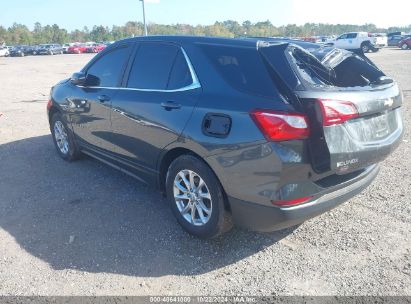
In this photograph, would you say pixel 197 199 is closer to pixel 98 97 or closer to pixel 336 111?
pixel 336 111

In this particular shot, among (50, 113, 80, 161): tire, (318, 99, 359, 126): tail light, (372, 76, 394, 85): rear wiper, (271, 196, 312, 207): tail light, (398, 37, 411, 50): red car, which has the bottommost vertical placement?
(50, 113, 80, 161): tire

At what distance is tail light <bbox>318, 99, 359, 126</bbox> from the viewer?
2.62 metres

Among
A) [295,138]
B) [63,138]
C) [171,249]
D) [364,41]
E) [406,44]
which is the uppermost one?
[364,41]

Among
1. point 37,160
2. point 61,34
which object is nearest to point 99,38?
point 61,34

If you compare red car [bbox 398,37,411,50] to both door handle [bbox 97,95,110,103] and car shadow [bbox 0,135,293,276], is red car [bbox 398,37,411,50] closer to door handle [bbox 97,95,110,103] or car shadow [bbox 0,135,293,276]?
car shadow [bbox 0,135,293,276]

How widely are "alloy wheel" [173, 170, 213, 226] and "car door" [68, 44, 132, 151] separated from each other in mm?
1324

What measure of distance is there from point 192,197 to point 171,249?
498mm

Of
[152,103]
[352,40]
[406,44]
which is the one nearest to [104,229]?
[152,103]

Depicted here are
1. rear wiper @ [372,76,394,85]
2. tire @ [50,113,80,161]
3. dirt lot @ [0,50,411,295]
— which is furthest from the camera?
tire @ [50,113,80,161]

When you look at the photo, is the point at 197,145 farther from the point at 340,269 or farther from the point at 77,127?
the point at 77,127

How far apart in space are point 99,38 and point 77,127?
91345 mm

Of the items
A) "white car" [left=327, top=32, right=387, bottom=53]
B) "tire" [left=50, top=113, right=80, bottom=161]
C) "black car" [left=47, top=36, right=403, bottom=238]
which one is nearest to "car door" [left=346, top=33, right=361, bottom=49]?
"white car" [left=327, top=32, right=387, bottom=53]

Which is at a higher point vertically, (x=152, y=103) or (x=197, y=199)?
(x=152, y=103)

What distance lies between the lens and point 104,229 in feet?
12.1
